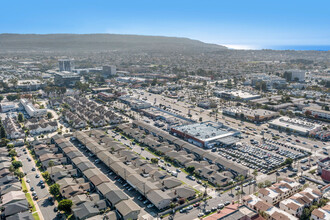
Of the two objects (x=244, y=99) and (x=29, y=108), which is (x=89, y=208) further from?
(x=244, y=99)

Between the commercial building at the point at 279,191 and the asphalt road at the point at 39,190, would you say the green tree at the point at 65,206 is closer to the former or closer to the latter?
the asphalt road at the point at 39,190

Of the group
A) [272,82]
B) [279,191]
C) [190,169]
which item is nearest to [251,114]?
[190,169]

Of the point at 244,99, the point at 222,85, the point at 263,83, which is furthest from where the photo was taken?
the point at 222,85

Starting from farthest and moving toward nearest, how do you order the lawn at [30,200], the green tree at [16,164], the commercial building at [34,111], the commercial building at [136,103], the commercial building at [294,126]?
1. the commercial building at [136,103]
2. the commercial building at [34,111]
3. the commercial building at [294,126]
4. the green tree at [16,164]
5. the lawn at [30,200]

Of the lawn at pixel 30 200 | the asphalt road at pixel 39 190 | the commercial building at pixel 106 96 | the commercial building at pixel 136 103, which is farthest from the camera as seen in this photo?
the commercial building at pixel 106 96

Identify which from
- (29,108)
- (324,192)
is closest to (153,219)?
(324,192)

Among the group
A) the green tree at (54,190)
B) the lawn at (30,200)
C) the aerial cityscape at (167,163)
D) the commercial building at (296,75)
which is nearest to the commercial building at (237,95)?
the aerial cityscape at (167,163)

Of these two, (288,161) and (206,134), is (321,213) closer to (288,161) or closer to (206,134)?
(288,161)
